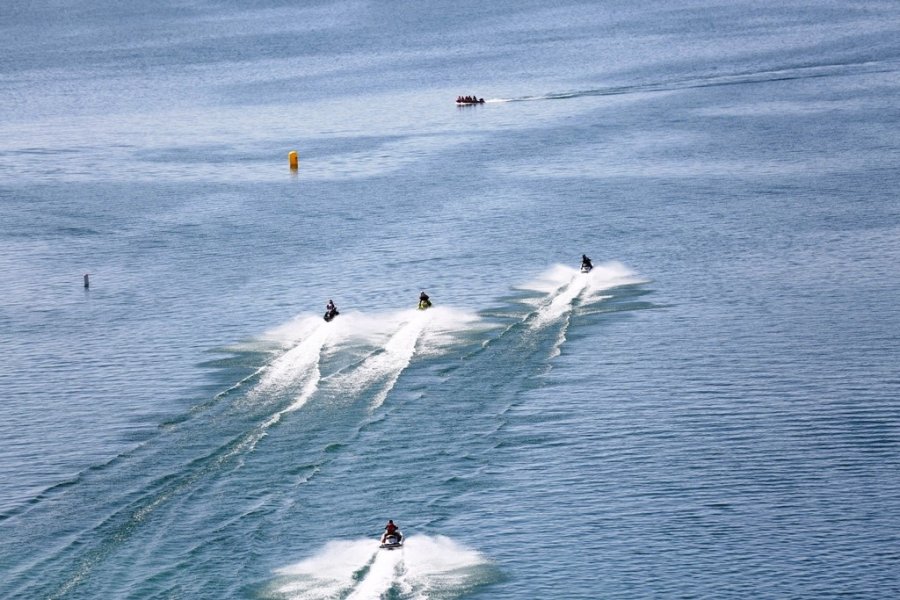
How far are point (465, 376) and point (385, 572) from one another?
2509 cm

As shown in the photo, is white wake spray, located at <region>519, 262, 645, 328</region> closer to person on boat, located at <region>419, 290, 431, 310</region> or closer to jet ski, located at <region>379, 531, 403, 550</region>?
person on boat, located at <region>419, 290, 431, 310</region>

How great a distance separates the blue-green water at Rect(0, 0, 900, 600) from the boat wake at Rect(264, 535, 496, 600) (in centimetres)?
18

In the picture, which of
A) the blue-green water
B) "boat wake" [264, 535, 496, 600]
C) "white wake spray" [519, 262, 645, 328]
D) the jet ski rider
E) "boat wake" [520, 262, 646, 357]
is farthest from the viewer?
the jet ski rider

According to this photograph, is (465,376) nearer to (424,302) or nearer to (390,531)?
(424,302)

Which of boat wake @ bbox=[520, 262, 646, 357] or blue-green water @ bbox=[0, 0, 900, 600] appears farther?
boat wake @ bbox=[520, 262, 646, 357]

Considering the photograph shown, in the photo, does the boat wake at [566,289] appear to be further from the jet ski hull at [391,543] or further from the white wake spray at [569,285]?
the jet ski hull at [391,543]

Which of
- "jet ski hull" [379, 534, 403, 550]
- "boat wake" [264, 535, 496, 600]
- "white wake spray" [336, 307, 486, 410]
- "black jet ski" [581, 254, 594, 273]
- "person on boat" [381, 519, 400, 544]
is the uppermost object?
"black jet ski" [581, 254, 594, 273]

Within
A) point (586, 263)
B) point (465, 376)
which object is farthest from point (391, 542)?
point (586, 263)

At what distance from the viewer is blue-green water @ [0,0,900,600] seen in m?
67.4

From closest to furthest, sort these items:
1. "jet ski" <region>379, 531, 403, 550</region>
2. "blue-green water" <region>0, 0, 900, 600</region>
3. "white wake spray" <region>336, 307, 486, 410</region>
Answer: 1. "jet ski" <region>379, 531, 403, 550</region>
2. "blue-green water" <region>0, 0, 900, 600</region>
3. "white wake spray" <region>336, 307, 486, 410</region>

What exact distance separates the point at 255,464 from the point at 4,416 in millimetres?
21326

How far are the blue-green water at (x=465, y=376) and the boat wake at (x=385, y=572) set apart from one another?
180mm

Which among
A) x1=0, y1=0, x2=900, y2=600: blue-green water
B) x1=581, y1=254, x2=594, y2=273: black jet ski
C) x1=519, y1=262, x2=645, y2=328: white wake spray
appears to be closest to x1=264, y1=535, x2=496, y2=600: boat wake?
x1=0, y1=0, x2=900, y2=600: blue-green water

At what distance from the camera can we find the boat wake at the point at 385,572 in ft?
209
